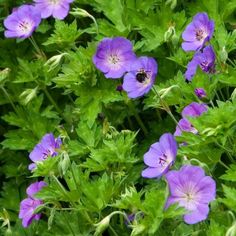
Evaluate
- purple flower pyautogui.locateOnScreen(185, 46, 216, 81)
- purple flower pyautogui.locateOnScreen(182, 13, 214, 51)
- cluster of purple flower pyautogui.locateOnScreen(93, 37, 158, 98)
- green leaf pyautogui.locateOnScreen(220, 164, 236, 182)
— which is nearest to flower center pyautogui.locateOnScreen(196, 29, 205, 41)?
purple flower pyautogui.locateOnScreen(182, 13, 214, 51)

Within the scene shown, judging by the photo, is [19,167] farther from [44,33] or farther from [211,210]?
[211,210]

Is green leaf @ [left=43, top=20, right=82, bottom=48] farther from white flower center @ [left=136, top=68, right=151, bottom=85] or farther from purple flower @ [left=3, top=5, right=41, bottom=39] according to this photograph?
white flower center @ [left=136, top=68, right=151, bottom=85]

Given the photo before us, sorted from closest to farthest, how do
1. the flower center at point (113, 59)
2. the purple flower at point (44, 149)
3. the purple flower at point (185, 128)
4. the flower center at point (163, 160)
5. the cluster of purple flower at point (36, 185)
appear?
the flower center at point (163, 160) → the purple flower at point (185, 128) → the cluster of purple flower at point (36, 185) → the purple flower at point (44, 149) → the flower center at point (113, 59)

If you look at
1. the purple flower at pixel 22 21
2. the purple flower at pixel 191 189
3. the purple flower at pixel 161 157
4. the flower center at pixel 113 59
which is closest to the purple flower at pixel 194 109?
the purple flower at pixel 161 157

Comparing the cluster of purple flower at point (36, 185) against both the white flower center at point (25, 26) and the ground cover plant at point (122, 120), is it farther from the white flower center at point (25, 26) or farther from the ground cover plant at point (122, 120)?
the white flower center at point (25, 26)

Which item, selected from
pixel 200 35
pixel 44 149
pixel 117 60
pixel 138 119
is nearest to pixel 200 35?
pixel 200 35

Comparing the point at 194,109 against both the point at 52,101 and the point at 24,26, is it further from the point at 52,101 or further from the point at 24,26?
the point at 24,26

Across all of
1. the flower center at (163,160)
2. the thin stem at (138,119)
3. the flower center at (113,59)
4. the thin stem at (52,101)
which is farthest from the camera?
A: the thin stem at (52,101)
